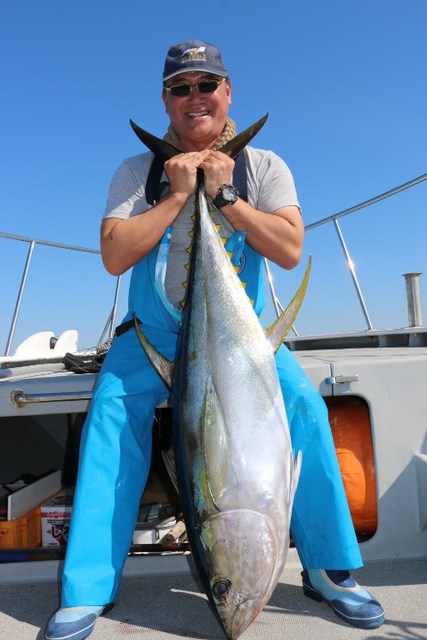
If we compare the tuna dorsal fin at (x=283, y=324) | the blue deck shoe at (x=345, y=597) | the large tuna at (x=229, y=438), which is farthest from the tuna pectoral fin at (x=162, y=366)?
the blue deck shoe at (x=345, y=597)

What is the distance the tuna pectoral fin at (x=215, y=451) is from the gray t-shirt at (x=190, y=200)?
0.64m

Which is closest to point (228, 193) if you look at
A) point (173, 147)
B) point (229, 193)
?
point (229, 193)

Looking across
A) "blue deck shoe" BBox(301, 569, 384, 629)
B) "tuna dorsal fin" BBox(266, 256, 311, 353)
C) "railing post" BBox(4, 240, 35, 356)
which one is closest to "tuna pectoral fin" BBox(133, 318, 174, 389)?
"tuna dorsal fin" BBox(266, 256, 311, 353)

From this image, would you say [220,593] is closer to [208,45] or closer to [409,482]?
[409,482]

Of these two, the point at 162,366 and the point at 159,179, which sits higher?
the point at 159,179

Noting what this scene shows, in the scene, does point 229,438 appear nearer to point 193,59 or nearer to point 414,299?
point 193,59

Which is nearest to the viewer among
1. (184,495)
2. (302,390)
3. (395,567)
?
(184,495)

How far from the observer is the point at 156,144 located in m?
2.26

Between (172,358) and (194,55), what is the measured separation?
3.77 feet

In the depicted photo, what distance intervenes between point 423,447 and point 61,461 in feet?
7.29

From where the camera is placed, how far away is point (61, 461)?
3723 mm

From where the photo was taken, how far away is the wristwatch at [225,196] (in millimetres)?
2088

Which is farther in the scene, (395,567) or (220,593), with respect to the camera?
(395,567)

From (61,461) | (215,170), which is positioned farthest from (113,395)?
(61,461)
